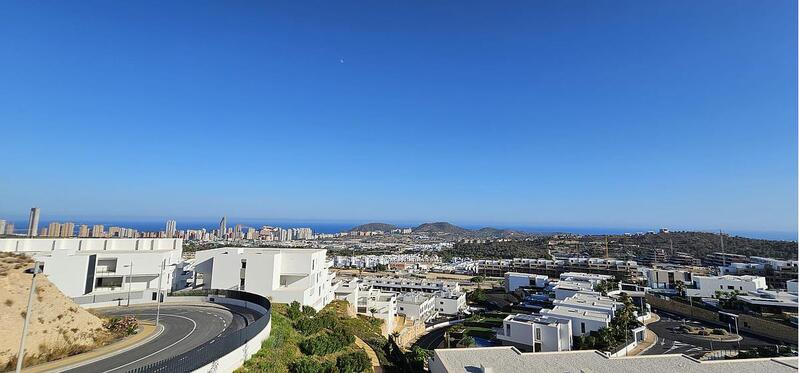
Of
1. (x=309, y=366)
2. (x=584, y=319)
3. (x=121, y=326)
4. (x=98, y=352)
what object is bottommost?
(x=584, y=319)

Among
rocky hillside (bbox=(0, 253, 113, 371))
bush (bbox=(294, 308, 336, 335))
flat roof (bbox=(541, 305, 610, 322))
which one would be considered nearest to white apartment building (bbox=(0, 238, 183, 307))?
rocky hillside (bbox=(0, 253, 113, 371))

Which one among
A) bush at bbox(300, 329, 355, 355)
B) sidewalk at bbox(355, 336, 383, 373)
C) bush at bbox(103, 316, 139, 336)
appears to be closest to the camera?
bush at bbox(103, 316, 139, 336)

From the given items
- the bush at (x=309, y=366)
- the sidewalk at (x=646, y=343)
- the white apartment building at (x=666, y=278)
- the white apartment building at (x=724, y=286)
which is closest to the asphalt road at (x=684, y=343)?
the sidewalk at (x=646, y=343)

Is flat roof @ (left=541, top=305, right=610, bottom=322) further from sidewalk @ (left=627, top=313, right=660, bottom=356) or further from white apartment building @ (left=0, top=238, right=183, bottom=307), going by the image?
white apartment building @ (left=0, top=238, right=183, bottom=307)

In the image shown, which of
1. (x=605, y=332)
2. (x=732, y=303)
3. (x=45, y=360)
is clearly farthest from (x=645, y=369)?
(x=732, y=303)

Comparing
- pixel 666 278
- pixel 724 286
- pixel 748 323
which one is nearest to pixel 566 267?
pixel 666 278

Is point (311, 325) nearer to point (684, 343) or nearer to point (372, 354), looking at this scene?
point (372, 354)
